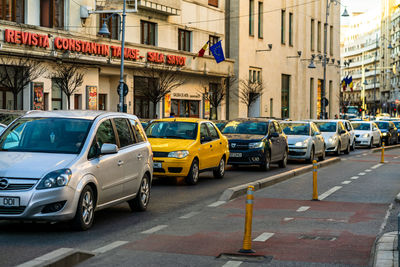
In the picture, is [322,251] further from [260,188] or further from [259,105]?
[259,105]

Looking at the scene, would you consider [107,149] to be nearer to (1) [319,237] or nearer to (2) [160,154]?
(1) [319,237]

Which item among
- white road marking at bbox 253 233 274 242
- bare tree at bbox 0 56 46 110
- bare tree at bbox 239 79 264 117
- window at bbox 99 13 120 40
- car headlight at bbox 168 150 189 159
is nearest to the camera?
white road marking at bbox 253 233 274 242

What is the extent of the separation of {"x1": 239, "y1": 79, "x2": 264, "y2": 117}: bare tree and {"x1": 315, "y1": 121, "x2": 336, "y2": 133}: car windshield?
20441mm

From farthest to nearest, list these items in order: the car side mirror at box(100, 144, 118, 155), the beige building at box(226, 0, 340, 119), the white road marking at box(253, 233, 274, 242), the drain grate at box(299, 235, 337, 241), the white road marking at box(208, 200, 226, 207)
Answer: the beige building at box(226, 0, 340, 119), the white road marking at box(208, 200, 226, 207), the car side mirror at box(100, 144, 118, 155), the drain grate at box(299, 235, 337, 241), the white road marking at box(253, 233, 274, 242)

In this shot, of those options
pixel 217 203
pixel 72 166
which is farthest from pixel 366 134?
pixel 72 166

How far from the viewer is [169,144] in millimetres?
18000

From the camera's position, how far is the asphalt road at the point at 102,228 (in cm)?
880

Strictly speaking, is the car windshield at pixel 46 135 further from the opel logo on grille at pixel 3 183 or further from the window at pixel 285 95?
the window at pixel 285 95

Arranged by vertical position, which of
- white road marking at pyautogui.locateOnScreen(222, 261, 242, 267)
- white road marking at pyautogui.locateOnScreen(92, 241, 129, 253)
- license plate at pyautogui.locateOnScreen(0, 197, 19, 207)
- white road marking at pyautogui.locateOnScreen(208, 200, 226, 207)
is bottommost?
white road marking at pyautogui.locateOnScreen(208, 200, 226, 207)

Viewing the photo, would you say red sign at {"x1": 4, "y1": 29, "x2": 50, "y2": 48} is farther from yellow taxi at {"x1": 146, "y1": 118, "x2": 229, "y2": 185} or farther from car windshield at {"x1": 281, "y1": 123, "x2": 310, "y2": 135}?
yellow taxi at {"x1": 146, "y1": 118, "x2": 229, "y2": 185}

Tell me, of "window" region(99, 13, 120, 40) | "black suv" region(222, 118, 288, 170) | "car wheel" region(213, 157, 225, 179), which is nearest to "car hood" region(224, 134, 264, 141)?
"black suv" region(222, 118, 288, 170)

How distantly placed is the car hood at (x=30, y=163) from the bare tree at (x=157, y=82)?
3283cm

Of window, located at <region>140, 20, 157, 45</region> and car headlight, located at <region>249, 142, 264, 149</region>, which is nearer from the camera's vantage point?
car headlight, located at <region>249, 142, 264, 149</region>

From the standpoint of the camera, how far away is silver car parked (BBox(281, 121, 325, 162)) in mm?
27875
